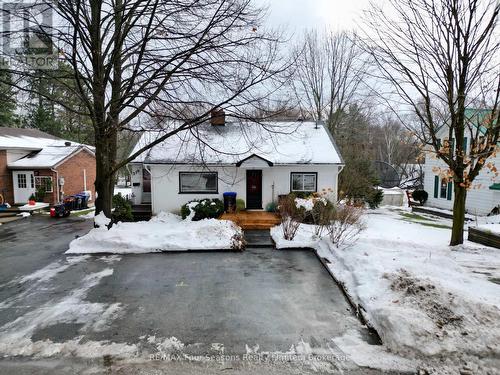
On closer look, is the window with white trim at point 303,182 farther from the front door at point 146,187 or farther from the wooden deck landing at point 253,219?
the front door at point 146,187

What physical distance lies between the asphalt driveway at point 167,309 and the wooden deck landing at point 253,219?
3.58 m

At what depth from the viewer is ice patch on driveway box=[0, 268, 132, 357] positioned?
422cm

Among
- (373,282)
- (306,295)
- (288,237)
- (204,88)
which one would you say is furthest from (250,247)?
(204,88)

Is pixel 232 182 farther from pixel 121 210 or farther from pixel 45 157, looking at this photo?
pixel 45 157

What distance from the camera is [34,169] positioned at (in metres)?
20.2

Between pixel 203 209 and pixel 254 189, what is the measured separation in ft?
10.1

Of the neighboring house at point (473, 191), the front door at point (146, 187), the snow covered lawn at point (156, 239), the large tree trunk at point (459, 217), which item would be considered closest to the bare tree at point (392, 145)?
the neighboring house at point (473, 191)

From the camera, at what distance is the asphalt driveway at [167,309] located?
4242mm

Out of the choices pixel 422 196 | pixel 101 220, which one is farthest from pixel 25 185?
pixel 422 196

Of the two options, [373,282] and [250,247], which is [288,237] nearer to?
[250,247]

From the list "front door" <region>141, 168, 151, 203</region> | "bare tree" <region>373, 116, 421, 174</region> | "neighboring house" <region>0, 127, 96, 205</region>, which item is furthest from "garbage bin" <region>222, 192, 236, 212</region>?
"bare tree" <region>373, 116, 421, 174</region>

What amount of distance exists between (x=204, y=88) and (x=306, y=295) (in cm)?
717

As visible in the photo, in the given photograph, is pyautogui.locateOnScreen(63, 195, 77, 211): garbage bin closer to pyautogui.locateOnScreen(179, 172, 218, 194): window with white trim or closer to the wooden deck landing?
pyautogui.locateOnScreen(179, 172, 218, 194): window with white trim

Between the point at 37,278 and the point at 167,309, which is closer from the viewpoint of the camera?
the point at 167,309
